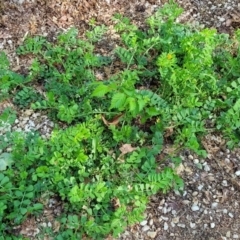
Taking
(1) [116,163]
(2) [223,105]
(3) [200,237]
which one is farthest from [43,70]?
(3) [200,237]

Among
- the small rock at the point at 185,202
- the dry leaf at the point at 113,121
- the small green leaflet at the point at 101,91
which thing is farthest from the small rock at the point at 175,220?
the small green leaflet at the point at 101,91

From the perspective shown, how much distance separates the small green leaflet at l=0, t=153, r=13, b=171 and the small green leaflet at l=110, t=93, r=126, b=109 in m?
Answer: 0.56

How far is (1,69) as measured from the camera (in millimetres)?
2830

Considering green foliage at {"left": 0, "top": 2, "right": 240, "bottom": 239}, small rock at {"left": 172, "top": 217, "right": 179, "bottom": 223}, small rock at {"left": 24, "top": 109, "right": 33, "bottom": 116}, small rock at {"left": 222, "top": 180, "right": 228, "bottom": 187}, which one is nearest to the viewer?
green foliage at {"left": 0, "top": 2, "right": 240, "bottom": 239}

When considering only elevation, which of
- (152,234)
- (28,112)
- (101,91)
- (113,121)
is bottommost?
(152,234)

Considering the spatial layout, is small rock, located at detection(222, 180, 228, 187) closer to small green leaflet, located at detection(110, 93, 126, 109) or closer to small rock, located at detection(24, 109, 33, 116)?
small green leaflet, located at detection(110, 93, 126, 109)

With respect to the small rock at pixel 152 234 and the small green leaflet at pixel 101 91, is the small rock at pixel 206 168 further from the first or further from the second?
the small green leaflet at pixel 101 91

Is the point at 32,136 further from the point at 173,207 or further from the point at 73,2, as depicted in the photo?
the point at 73,2

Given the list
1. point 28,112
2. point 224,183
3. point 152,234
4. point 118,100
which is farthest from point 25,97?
point 224,183

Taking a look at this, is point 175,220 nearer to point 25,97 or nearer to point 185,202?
point 185,202

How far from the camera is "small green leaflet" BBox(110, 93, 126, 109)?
2.49m

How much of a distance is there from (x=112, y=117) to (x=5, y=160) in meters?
0.58

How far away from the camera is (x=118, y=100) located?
2496mm

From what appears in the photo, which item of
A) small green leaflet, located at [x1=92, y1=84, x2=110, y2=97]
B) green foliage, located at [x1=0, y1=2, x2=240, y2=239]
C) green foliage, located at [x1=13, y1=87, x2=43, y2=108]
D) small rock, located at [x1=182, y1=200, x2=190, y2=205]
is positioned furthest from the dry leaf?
small rock, located at [x1=182, y1=200, x2=190, y2=205]
